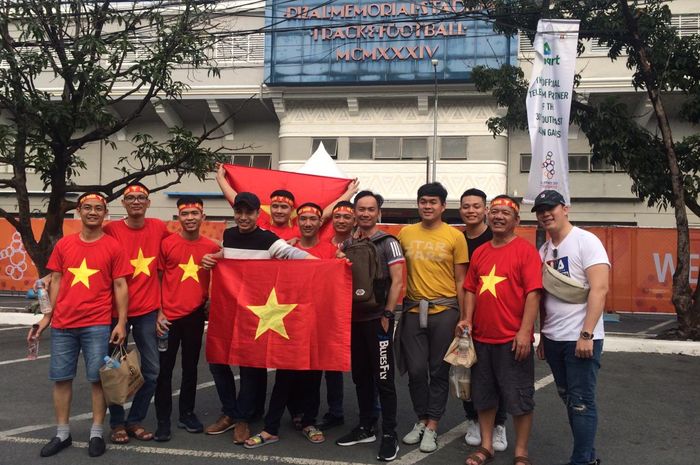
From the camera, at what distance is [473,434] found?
16.9 feet

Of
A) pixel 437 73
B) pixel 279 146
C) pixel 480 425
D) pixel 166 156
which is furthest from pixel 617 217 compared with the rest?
pixel 480 425

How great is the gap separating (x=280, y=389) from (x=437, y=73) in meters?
19.6

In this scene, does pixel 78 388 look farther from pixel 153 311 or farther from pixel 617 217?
pixel 617 217

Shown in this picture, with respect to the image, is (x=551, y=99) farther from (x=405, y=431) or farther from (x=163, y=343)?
(x=163, y=343)

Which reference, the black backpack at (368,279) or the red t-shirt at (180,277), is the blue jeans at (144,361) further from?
the black backpack at (368,279)

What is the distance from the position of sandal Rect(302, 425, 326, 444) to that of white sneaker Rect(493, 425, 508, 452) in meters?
1.38

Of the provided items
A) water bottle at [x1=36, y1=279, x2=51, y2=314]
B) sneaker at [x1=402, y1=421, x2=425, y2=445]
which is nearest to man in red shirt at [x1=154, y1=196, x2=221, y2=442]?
water bottle at [x1=36, y1=279, x2=51, y2=314]

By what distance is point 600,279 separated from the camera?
4168 mm

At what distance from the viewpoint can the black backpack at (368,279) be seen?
480cm

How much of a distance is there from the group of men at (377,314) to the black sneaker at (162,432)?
0.01m

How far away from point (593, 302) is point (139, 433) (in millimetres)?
3626

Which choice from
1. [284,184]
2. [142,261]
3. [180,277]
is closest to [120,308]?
[142,261]

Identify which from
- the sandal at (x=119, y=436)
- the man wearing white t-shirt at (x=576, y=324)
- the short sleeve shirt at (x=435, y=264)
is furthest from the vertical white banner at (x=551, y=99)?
the sandal at (x=119, y=436)

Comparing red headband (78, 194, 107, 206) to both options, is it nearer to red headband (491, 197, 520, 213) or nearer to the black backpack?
the black backpack
